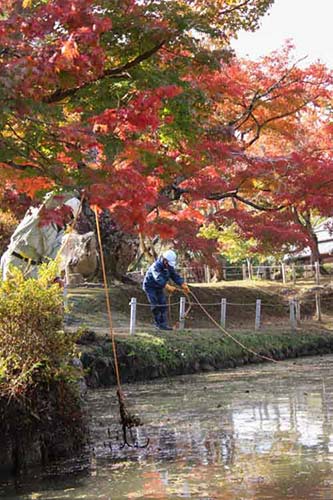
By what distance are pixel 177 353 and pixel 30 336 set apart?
781cm

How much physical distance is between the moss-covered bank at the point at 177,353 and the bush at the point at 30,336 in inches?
151

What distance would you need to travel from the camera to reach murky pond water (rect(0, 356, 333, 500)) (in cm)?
611

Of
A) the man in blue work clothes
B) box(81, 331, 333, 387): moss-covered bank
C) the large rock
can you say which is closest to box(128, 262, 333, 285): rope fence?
the large rock

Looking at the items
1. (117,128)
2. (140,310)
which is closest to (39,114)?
(117,128)

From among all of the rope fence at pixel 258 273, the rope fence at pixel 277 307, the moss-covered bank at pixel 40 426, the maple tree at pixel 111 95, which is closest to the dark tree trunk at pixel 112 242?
the rope fence at pixel 277 307

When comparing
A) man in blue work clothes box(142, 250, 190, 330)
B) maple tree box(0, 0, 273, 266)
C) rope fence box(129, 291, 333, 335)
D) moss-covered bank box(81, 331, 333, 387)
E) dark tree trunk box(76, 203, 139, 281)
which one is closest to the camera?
maple tree box(0, 0, 273, 266)

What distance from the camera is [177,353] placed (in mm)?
14945

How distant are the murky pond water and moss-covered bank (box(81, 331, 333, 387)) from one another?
1.08m

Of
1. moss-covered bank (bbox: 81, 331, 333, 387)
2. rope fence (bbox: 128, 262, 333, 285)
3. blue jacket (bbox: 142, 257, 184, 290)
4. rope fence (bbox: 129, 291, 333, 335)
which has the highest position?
rope fence (bbox: 128, 262, 333, 285)

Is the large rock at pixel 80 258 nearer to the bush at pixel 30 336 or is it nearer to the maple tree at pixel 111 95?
the maple tree at pixel 111 95

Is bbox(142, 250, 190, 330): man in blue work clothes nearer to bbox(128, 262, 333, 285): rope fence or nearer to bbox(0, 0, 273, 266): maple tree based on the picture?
bbox(0, 0, 273, 266): maple tree

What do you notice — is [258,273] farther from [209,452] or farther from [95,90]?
[209,452]

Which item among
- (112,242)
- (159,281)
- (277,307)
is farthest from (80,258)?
(277,307)

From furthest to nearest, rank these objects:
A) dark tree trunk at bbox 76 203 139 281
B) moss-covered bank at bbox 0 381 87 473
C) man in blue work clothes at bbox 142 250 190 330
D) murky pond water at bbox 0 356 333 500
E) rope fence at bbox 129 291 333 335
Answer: dark tree trunk at bbox 76 203 139 281 → rope fence at bbox 129 291 333 335 → man in blue work clothes at bbox 142 250 190 330 → moss-covered bank at bbox 0 381 87 473 → murky pond water at bbox 0 356 333 500
